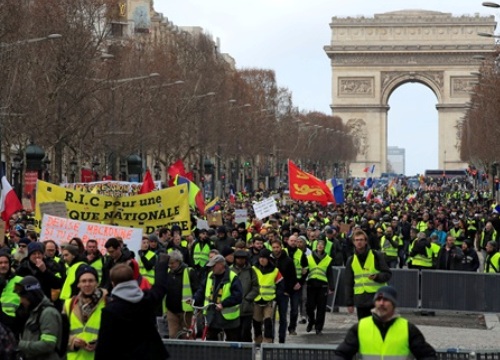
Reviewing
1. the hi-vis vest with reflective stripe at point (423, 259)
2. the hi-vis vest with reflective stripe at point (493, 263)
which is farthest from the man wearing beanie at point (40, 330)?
the hi-vis vest with reflective stripe at point (423, 259)

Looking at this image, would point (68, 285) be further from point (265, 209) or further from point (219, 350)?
point (265, 209)

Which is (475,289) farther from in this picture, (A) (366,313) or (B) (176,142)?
(B) (176,142)

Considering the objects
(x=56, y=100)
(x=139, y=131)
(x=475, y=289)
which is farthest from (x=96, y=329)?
(x=139, y=131)

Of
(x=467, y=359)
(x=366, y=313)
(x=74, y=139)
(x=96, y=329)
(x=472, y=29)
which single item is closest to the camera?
(x=96, y=329)

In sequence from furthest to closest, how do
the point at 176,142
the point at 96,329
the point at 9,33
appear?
the point at 176,142 < the point at 9,33 < the point at 96,329

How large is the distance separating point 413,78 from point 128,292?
130070mm

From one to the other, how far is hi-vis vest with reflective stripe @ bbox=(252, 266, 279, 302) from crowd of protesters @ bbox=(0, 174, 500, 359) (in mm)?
11

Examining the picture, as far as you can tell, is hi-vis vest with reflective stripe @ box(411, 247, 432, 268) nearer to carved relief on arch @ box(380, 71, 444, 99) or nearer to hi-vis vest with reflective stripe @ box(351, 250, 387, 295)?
hi-vis vest with reflective stripe @ box(351, 250, 387, 295)

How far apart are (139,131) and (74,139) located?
4377mm

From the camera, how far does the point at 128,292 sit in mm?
11219

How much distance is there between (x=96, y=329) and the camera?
12.2 meters

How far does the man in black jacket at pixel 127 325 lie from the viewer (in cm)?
1115

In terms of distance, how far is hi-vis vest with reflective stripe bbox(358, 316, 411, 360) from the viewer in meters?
11.0

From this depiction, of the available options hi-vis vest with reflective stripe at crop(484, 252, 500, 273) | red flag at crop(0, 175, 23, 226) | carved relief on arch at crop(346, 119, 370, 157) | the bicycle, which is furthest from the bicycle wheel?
carved relief on arch at crop(346, 119, 370, 157)
